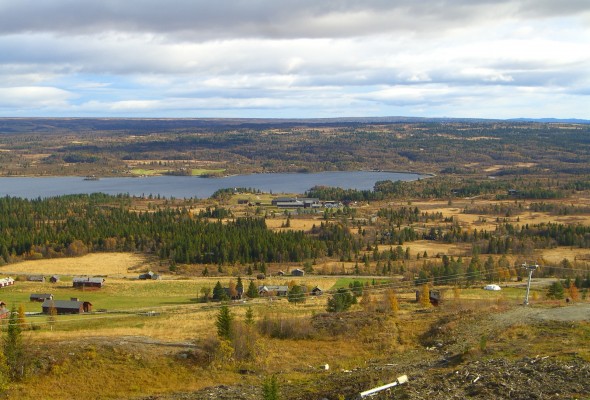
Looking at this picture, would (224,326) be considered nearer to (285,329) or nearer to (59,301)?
(285,329)

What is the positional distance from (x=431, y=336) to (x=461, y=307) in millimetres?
7939

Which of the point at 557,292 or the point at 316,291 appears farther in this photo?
the point at 316,291

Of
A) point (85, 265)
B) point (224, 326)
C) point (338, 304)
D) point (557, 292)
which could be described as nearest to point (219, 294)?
point (338, 304)

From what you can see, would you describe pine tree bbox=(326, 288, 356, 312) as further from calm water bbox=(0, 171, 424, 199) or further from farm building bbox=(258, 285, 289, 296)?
calm water bbox=(0, 171, 424, 199)

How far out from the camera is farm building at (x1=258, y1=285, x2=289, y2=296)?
49.9 meters

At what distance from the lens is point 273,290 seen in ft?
166

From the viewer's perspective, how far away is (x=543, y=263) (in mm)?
64500

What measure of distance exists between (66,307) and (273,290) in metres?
16.0

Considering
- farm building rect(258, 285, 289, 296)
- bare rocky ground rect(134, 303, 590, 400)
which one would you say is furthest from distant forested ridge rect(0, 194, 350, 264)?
bare rocky ground rect(134, 303, 590, 400)

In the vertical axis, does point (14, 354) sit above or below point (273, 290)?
above

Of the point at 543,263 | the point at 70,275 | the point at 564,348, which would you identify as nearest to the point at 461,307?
the point at 564,348

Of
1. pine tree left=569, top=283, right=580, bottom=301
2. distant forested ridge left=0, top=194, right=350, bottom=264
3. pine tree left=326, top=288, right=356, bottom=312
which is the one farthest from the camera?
distant forested ridge left=0, top=194, right=350, bottom=264

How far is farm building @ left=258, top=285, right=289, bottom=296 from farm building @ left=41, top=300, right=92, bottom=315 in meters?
13.6

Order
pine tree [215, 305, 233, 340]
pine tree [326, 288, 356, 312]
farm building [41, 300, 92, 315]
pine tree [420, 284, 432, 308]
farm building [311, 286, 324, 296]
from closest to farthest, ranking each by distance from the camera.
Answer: pine tree [215, 305, 233, 340]
pine tree [326, 288, 356, 312]
pine tree [420, 284, 432, 308]
farm building [41, 300, 92, 315]
farm building [311, 286, 324, 296]
